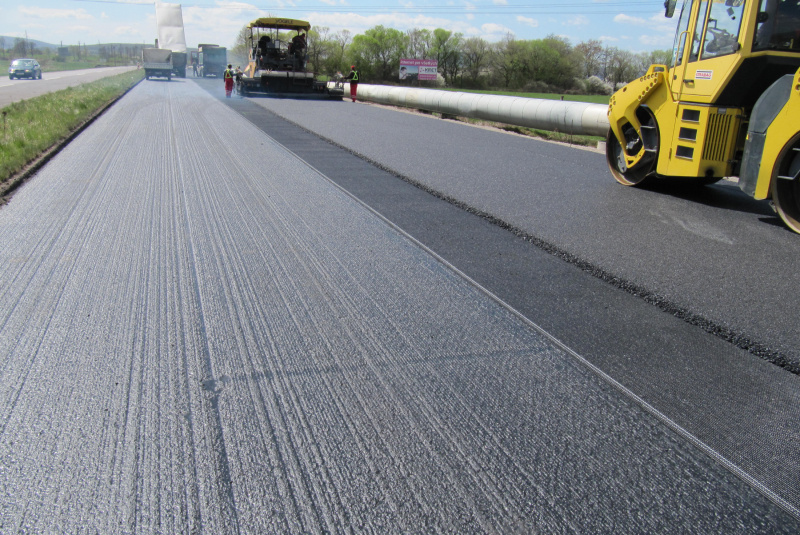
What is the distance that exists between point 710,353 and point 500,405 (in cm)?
152

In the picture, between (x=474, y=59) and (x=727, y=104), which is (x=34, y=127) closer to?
(x=727, y=104)

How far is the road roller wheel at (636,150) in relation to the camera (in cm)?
824

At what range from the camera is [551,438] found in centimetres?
269

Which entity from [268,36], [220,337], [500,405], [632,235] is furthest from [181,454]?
[268,36]

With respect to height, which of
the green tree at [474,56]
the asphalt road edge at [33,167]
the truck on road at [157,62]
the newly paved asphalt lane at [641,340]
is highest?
the green tree at [474,56]

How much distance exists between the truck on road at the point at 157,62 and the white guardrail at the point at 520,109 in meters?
26.7

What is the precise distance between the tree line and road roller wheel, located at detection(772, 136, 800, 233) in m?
49.6

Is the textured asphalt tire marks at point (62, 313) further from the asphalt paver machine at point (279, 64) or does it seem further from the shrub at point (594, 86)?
the shrub at point (594, 86)

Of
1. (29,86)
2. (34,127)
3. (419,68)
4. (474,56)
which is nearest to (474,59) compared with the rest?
(474,56)

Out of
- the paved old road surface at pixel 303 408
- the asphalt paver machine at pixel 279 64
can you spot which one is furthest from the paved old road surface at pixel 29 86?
the paved old road surface at pixel 303 408

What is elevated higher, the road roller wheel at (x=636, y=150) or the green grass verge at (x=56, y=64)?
the green grass verge at (x=56, y=64)

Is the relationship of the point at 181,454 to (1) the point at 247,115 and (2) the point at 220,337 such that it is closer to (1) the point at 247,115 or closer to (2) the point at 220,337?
(2) the point at 220,337

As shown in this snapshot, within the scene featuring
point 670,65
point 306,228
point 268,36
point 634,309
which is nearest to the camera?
point 634,309

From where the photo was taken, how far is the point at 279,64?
1042 inches
